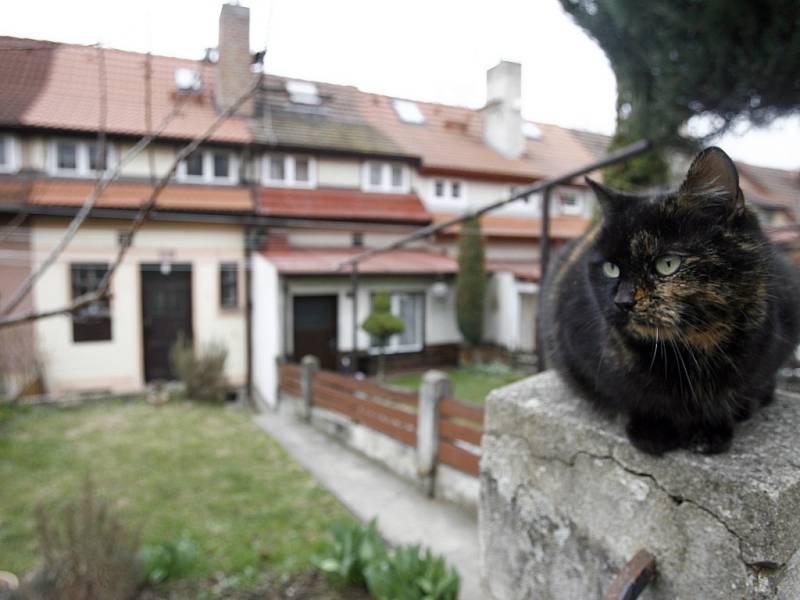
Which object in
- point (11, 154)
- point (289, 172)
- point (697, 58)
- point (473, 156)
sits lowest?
point (697, 58)

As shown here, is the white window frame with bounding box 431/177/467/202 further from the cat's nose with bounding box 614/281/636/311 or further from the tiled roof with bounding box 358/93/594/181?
the cat's nose with bounding box 614/281/636/311

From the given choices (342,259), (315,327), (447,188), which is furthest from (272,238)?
(447,188)

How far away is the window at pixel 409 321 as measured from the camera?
813 cm

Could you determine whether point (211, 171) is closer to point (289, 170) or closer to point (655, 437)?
A: point (289, 170)

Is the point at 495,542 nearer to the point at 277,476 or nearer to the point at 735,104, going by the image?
the point at 735,104

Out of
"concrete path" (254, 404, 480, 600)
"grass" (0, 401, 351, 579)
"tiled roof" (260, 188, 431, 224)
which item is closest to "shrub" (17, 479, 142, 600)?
"grass" (0, 401, 351, 579)

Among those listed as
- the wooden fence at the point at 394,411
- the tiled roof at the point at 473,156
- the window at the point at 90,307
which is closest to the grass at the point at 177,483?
the wooden fence at the point at 394,411

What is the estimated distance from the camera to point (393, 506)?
3.89 meters

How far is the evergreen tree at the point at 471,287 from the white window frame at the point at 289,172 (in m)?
3.08

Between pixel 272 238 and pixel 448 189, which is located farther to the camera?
pixel 448 189

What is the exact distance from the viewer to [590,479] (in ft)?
2.80

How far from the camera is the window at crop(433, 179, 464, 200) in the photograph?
10.1 metres

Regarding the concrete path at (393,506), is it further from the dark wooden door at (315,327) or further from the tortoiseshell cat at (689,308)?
the dark wooden door at (315,327)

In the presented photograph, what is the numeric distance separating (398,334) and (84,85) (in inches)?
196
